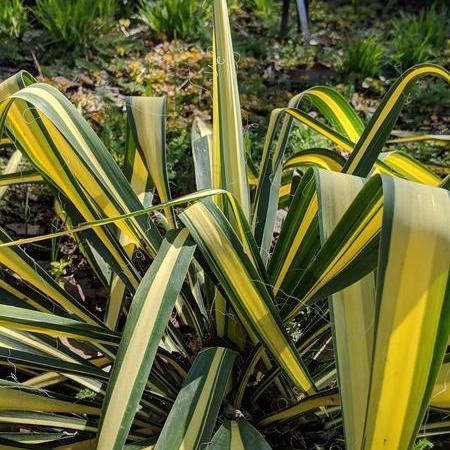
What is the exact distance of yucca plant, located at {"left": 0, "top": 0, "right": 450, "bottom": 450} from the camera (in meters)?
0.66

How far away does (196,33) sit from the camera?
274cm

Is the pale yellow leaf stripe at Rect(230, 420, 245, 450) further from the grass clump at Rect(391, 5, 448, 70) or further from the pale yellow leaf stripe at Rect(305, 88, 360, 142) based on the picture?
the grass clump at Rect(391, 5, 448, 70)

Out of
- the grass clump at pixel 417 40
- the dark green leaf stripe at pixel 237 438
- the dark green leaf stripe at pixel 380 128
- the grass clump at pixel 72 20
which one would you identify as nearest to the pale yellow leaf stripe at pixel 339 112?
the dark green leaf stripe at pixel 380 128

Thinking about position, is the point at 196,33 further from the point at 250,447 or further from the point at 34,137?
the point at 250,447

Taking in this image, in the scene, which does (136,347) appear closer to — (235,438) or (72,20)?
(235,438)

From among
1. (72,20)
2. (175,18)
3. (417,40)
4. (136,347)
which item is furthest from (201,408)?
(417,40)

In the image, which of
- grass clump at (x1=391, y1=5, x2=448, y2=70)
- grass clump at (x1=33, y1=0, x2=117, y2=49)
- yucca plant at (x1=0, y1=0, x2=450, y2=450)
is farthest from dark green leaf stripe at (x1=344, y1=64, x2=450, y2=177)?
grass clump at (x1=33, y1=0, x2=117, y2=49)

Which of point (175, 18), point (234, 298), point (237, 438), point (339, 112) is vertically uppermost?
point (175, 18)

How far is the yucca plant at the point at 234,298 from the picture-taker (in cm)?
66

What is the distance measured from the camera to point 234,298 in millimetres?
932

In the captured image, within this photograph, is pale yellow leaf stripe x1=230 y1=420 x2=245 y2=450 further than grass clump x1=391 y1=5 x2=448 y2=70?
No

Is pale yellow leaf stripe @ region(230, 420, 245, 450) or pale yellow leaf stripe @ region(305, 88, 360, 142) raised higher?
pale yellow leaf stripe @ region(305, 88, 360, 142)

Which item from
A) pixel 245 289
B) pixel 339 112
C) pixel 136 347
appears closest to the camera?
pixel 136 347

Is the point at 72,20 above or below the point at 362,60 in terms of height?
above
